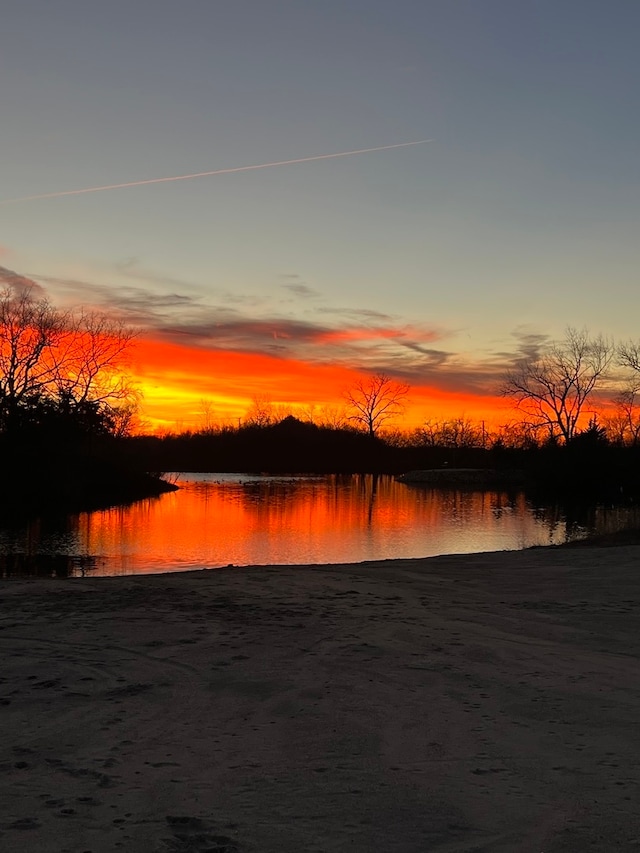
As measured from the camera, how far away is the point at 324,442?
108 m

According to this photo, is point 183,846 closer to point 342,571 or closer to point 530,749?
point 530,749

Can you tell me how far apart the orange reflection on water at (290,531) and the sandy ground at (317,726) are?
33.0 ft

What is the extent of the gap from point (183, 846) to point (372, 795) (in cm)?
120

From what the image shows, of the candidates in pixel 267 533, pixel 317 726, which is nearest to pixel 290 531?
pixel 267 533

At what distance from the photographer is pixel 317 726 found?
582 cm

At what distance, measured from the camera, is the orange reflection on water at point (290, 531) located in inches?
842

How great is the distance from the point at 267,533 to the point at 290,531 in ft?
3.75

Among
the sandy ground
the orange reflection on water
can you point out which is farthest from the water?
the sandy ground

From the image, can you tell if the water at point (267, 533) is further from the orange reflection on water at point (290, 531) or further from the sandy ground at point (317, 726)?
the sandy ground at point (317, 726)

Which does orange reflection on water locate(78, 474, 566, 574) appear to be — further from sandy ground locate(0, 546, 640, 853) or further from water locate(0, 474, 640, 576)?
sandy ground locate(0, 546, 640, 853)

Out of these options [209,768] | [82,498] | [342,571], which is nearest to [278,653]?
[209,768]

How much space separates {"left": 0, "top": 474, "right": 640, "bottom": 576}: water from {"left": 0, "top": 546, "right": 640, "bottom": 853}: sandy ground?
956 centimetres

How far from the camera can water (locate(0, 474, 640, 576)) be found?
2050cm

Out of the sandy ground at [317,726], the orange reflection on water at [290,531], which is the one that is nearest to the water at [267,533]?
the orange reflection on water at [290,531]
